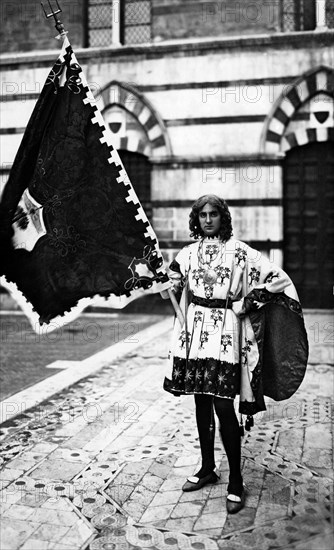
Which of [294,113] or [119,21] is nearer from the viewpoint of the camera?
[294,113]

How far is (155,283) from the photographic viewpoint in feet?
11.8

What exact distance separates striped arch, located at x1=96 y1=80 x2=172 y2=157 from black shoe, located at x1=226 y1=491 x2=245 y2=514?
30.4ft

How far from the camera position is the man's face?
3.57m

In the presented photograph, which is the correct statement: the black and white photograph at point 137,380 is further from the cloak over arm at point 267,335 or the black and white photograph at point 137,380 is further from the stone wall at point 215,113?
the stone wall at point 215,113

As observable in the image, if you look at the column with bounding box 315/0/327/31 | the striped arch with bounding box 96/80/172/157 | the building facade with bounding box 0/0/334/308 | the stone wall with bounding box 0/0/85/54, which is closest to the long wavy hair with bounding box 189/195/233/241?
the building facade with bounding box 0/0/334/308

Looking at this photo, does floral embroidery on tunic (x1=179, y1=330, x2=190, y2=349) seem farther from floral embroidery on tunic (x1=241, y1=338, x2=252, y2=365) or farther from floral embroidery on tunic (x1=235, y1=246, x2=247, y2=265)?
floral embroidery on tunic (x1=235, y1=246, x2=247, y2=265)

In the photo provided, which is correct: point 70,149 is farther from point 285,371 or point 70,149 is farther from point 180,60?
point 180,60

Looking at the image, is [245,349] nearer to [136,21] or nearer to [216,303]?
[216,303]

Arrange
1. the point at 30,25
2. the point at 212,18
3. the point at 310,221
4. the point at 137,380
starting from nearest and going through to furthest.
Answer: the point at 137,380 < the point at 310,221 < the point at 212,18 < the point at 30,25

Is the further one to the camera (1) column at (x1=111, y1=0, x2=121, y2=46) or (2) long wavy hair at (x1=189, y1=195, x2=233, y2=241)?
(1) column at (x1=111, y1=0, x2=121, y2=46)

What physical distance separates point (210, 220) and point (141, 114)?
9.01m

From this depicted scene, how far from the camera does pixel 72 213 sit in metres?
3.58

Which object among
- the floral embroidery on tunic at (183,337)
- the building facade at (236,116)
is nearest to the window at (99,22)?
the building facade at (236,116)

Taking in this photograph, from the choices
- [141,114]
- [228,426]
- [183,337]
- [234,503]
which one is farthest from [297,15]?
[234,503]
